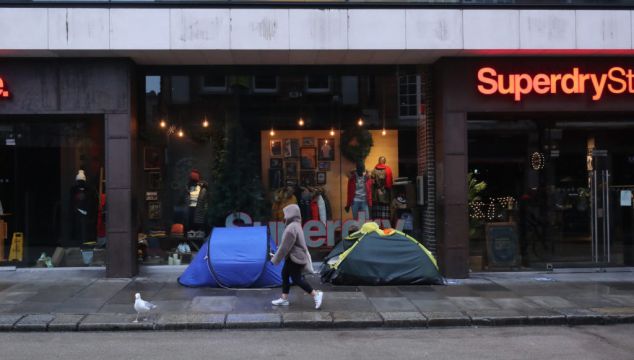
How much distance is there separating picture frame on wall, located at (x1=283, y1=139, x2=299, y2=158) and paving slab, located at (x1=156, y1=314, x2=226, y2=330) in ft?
18.1

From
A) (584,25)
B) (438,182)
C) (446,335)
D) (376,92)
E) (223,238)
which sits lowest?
(446,335)

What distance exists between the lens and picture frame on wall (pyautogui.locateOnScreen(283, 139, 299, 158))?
1355 centimetres

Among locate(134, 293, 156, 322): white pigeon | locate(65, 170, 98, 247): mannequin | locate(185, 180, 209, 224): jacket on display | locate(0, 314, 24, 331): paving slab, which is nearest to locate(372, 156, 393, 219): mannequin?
locate(185, 180, 209, 224): jacket on display

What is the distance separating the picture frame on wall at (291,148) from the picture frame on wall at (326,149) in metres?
0.48

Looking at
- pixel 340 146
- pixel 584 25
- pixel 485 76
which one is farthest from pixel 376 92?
pixel 584 25

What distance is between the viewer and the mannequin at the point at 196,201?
43.5ft

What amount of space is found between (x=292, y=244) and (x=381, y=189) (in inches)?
184

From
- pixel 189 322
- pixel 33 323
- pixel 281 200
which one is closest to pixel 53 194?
pixel 281 200

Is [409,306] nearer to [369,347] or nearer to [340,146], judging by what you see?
[369,347]

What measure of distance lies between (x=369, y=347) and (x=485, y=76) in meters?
6.60

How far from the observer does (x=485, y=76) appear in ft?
39.5

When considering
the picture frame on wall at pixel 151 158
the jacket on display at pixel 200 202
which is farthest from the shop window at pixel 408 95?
the picture frame on wall at pixel 151 158

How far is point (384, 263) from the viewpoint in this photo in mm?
11148

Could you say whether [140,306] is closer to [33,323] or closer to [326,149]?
[33,323]
